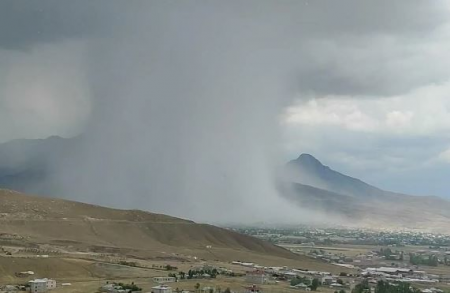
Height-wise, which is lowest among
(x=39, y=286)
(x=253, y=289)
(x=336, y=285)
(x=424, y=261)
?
(x=39, y=286)

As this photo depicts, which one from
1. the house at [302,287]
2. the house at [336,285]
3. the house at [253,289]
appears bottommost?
the house at [253,289]

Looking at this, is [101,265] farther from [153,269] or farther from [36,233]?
[36,233]

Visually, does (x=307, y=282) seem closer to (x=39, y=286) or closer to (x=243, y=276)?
(x=243, y=276)

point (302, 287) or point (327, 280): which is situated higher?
point (327, 280)

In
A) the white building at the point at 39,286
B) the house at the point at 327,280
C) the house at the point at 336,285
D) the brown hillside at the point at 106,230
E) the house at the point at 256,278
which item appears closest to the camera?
the white building at the point at 39,286

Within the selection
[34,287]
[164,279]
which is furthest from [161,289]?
[34,287]

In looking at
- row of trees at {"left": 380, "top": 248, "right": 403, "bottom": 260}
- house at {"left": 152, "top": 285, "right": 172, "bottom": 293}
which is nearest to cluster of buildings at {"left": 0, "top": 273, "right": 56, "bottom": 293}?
house at {"left": 152, "top": 285, "right": 172, "bottom": 293}

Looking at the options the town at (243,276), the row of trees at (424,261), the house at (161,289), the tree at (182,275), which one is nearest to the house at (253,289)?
the town at (243,276)

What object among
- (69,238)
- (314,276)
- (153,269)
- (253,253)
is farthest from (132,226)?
(314,276)

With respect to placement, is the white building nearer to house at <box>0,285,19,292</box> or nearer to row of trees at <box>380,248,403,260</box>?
house at <box>0,285,19,292</box>

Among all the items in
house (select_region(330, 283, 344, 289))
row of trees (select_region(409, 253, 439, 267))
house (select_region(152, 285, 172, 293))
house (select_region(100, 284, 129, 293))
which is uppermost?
row of trees (select_region(409, 253, 439, 267))

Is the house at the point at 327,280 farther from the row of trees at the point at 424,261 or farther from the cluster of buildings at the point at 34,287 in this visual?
the row of trees at the point at 424,261
